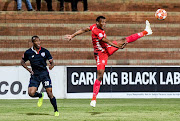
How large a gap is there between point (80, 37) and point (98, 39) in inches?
352

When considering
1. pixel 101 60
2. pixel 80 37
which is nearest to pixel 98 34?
pixel 101 60

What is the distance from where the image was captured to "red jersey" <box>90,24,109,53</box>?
35.3 ft

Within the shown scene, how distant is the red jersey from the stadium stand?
8.32 metres

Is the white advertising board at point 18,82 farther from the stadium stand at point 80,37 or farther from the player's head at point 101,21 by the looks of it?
the player's head at point 101,21

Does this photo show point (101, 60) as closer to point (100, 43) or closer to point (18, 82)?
point (100, 43)

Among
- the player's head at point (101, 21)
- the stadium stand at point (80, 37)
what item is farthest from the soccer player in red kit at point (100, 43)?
the stadium stand at point (80, 37)

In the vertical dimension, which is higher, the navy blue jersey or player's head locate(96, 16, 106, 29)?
player's head locate(96, 16, 106, 29)

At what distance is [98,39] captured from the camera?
10.9 metres

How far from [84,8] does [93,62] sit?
2.80 m

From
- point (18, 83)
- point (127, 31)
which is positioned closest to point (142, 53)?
point (127, 31)

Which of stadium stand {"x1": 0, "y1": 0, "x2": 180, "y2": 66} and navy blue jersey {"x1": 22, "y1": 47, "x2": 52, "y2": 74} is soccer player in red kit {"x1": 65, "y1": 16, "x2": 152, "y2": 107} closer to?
navy blue jersey {"x1": 22, "y1": 47, "x2": 52, "y2": 74}

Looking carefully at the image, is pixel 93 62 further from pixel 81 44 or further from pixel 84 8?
pixel 84 8

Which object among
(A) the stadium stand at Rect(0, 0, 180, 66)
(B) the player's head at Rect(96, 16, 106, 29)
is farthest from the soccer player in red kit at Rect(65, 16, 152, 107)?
(A) the stadium stand at Rect(0, 0, 180, 66)

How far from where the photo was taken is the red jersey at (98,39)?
Answer: 423 inches
